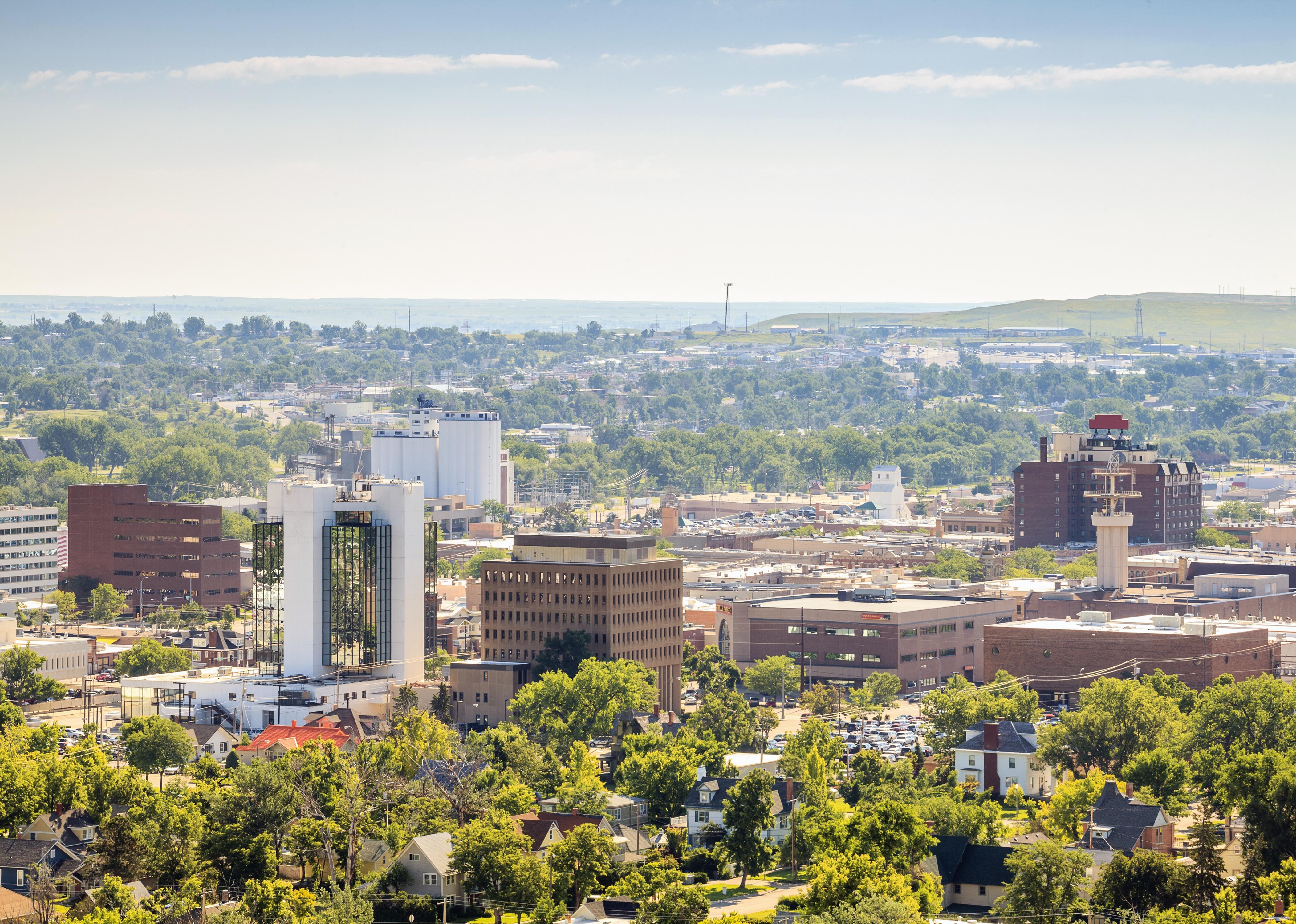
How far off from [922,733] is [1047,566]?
74.0 meters

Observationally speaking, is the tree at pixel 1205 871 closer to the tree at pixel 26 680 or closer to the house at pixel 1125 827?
the house at pixel 1125 827

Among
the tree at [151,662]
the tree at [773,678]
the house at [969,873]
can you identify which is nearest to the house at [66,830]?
the house at [969,873]

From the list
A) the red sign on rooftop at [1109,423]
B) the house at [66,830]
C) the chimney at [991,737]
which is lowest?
the house at [66,830]

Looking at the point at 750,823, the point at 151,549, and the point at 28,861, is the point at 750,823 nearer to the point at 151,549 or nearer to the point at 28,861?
the point at 28,861

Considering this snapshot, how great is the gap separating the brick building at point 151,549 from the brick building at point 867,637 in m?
A: 41.5

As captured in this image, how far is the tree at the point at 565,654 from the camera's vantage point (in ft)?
333

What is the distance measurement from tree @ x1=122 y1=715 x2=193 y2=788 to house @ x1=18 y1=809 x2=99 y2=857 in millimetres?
11315

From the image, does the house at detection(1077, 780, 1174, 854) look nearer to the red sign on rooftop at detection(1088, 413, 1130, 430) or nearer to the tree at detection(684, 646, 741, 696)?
the tree at detection(684, 646, 741, 696)

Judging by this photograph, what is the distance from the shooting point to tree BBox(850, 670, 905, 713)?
108500 millimetres

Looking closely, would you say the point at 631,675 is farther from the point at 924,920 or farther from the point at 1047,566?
the point at 1047,566

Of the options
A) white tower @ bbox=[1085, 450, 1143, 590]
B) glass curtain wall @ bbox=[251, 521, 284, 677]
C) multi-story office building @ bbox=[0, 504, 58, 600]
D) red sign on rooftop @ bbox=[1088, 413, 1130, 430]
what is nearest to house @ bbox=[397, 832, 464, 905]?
glass curtain wall @ bbox=[251, 521, 284, 677]

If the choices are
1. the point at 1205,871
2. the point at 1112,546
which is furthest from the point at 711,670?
the point at 1205,871

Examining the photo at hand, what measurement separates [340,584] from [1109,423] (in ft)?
290

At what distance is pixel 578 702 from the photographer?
307 ft
